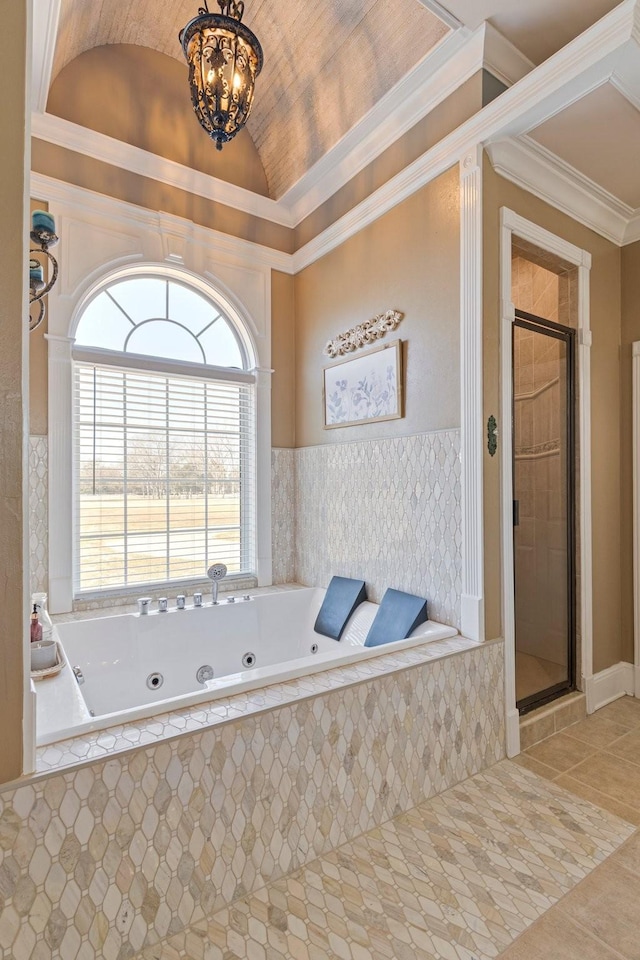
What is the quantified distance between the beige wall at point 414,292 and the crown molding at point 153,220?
480mm

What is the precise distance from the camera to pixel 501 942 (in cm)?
140

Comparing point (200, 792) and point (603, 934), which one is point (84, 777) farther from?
point (603, 934)

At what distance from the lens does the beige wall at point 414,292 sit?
2.40 metres

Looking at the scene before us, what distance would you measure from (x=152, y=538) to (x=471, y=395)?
2.05 meters

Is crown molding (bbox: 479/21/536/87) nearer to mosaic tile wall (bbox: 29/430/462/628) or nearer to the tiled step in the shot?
mosaic tile wall (bbox: 29/430/462/628)

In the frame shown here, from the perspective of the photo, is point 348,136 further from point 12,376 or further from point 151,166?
point 12,376

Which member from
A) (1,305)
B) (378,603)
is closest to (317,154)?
(1,305)

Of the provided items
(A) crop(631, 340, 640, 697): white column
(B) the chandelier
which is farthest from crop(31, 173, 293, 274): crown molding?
(A) crop(631, 340, 640, 697): white column

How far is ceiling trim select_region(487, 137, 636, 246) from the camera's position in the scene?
7.64 ft

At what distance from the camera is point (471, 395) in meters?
2.27

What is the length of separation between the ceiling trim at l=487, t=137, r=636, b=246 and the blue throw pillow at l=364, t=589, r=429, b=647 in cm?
210

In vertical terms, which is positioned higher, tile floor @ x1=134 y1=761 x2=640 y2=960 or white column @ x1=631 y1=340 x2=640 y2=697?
white column @ x1=631 y1=340 x2=640 y2=697

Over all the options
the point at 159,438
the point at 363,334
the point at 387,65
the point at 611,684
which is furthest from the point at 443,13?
the point at 611,684

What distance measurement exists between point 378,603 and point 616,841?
1406mm
